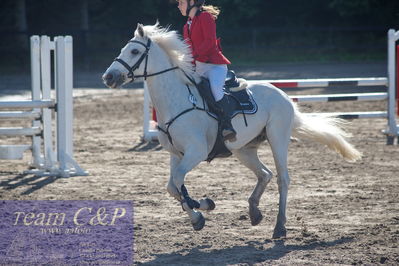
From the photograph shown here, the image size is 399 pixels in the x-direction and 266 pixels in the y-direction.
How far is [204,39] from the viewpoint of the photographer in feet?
23.1

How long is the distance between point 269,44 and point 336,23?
4247 millimetres

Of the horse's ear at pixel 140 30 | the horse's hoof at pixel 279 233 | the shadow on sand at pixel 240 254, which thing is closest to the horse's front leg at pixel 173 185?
the shadow on sand at pixel 240 254

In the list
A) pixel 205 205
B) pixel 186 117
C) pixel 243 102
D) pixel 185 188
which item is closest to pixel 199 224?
pixel 205 205

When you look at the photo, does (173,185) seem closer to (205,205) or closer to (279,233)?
(205,205)

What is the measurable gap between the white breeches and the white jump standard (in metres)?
3.44

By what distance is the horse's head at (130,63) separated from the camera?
642 cm

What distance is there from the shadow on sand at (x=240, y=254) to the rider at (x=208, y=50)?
122 cm

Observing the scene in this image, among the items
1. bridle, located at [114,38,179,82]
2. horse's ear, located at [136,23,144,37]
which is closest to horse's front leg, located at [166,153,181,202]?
bridle, located at [114,38,179,82]

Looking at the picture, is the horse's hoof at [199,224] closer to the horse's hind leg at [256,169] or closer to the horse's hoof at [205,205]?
the horse's hoof at [205,205]

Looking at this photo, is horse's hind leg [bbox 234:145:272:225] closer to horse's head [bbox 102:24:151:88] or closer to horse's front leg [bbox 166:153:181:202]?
horse's front leg [bbox 166:153:181:202]

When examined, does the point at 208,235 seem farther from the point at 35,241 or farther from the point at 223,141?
the point at 35,241

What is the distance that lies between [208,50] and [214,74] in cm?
25

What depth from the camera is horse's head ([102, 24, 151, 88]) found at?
6.42 meters

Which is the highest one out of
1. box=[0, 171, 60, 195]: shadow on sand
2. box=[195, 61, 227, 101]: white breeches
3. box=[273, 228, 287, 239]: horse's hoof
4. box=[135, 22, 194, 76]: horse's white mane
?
box=[135, 22, 194, 76]: horse's white mane
